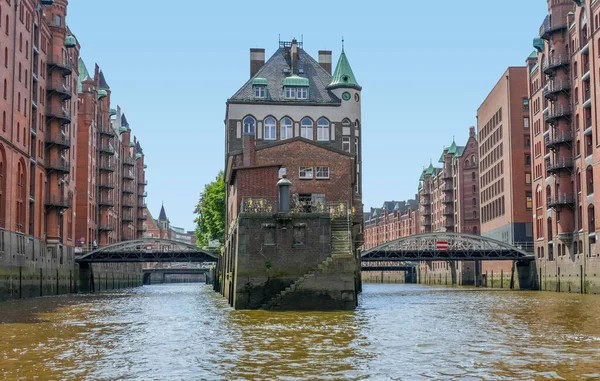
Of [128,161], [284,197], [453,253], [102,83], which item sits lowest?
[453,253]

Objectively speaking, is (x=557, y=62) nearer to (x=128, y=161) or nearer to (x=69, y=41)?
(x=69, y=41)

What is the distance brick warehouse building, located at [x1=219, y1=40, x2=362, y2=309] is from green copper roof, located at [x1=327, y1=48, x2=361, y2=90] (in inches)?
8.0

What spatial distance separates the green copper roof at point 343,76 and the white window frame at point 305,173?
100 feet

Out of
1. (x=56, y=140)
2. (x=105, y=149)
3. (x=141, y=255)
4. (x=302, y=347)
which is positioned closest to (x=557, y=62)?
(x=56, y=140)

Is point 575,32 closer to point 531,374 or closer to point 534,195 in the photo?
point 534,195

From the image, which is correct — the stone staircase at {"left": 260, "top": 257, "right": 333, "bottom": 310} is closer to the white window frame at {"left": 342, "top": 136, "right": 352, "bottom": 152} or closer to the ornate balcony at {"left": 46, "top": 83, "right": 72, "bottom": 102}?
the ornate balcony at {"left": 46, "top": 83, "right": 72, "bottom": 102}

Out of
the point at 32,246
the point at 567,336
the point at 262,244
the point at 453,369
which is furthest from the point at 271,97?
the point at 453,369

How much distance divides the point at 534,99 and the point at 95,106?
51403 millimetres

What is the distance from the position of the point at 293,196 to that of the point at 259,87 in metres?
31.9

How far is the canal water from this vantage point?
1961cm

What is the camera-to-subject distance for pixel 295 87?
265 feet

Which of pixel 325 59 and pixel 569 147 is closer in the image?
pixel 569 147

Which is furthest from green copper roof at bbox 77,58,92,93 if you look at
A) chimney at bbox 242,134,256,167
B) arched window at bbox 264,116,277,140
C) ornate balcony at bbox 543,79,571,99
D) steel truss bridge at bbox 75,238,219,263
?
ornate balcony at bbox 543,79,571,99

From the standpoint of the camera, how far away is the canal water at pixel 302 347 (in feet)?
64.3
